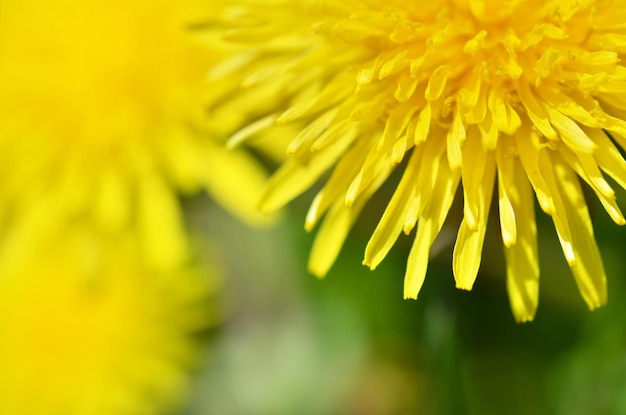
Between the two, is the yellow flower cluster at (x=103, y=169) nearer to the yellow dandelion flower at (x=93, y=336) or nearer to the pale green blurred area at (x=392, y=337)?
the yellow dandelion flower at (x=93, y=336)

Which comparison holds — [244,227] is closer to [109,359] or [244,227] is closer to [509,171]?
[109,359]

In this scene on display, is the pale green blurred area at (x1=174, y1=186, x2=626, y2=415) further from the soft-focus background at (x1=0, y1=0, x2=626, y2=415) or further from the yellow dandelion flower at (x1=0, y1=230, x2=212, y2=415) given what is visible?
the yellow dandelion flower at (x1=0, y1=230, x2=212, y2=415)

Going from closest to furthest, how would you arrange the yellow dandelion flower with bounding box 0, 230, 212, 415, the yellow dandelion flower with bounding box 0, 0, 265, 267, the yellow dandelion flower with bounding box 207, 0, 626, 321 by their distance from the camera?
the yellow dandelion flower with bounding box 207, 0, 626, 321 < the yellow dandelion flower with bounding box 0, 0, 265, 267 < the yellow dandelion flower with bounding box 0, 230, 212, 415

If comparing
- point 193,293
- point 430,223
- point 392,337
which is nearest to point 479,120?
point 430,223

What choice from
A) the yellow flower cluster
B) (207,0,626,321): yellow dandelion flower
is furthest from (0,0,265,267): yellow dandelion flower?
(207,0,626,321): yellow dandelion flower

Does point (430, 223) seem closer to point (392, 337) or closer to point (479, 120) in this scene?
point (479, 120)

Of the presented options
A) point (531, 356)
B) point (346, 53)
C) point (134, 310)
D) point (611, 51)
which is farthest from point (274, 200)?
point (134, 310)

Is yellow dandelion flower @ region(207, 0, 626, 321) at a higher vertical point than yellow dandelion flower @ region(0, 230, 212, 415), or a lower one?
higher
